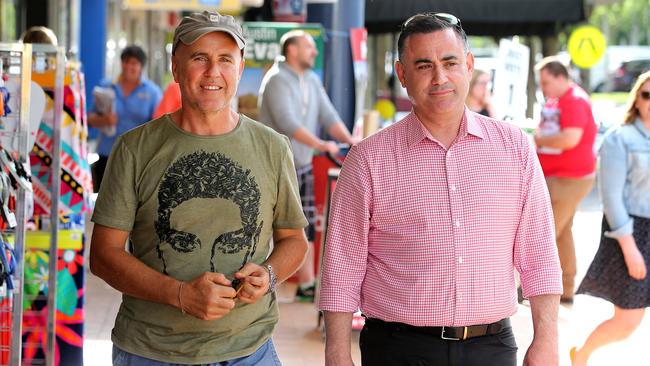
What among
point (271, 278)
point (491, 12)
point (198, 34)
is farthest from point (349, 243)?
point (491, 12)

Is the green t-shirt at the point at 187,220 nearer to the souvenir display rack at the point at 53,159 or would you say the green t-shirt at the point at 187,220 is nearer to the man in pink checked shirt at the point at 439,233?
the man in pink checked shirt at the point at 439,233

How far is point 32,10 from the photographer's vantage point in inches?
816

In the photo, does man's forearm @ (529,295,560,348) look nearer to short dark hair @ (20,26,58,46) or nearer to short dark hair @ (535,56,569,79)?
short dark hair @ (20,26,58,46)

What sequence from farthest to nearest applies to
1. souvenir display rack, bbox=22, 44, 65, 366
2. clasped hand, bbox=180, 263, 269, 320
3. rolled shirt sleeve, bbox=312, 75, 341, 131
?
rolled shirt sleeve, bbox=312, 75, 341, 131 → souvenir display rack, bbox=22, 44, 65, 366 → clasped hand, bbox=180, 263, 269, 320

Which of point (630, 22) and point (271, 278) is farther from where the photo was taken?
point (630, 22)

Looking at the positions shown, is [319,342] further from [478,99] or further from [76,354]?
[478,99]

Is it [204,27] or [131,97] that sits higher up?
[204,27]

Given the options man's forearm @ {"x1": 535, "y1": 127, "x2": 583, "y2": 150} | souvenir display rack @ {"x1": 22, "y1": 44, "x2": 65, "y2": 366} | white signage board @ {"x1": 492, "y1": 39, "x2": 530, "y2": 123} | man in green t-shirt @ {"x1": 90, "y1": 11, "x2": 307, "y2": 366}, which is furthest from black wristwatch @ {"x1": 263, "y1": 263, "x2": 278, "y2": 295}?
white signage board @ {"x1": 492, "y1": 39, "x2": 530, "y2": 123}

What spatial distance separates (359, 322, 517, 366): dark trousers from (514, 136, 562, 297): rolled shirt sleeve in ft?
0.61

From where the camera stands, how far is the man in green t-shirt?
10.7 ft

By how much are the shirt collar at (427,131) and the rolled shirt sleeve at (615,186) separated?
2.61 m

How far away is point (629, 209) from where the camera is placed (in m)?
6.08

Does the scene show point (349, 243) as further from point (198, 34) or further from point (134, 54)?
point (134, 54)

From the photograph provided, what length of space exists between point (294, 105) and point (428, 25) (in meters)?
5.78
